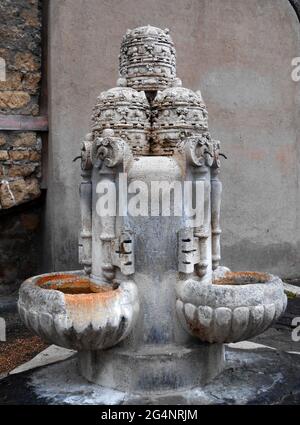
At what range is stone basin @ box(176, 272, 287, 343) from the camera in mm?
2766

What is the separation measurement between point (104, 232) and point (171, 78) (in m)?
1.21

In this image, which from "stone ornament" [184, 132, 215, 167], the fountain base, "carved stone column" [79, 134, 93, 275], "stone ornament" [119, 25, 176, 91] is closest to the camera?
the fountain base

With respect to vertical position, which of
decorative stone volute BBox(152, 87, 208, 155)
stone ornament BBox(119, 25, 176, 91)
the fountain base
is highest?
stone ornament BBox(119, 25, 176, 91)

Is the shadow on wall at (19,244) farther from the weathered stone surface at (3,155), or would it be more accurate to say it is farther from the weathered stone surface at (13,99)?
the weathered stone surface at (13,99)

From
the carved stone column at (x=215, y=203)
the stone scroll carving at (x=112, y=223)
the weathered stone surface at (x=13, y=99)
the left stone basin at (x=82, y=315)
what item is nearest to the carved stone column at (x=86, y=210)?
the stone scroll carving at (x=112, y=223)

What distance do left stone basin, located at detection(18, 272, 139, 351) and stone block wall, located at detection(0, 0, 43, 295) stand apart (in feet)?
11.2

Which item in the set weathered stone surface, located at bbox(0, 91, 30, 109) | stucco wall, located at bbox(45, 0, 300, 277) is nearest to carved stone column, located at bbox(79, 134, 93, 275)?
stucco wall, located at bbox(45, 0, 300, 277)

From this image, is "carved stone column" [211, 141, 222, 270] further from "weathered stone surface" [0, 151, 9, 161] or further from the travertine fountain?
"weathered stone surface" [0, 151, 9, 161]

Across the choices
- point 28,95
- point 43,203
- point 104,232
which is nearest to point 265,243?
point 43,203

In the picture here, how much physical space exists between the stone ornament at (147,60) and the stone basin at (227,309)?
136 centimetres

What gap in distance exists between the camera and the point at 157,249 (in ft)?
9.96

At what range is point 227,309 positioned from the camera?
2754mm

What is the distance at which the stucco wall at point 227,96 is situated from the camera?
6.12 metres

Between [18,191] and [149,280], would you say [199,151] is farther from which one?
[18,191]
